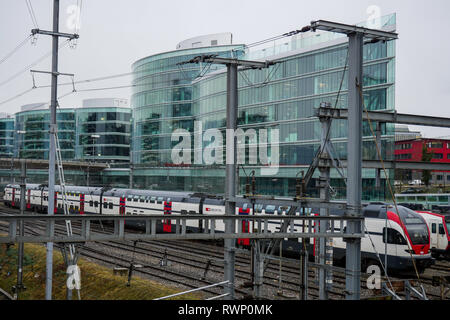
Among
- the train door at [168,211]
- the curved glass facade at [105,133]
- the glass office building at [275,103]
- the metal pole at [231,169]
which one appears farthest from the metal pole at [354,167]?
the curved glass facade at [105,133]

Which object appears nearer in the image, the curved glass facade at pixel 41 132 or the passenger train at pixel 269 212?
the passenger train at pixel 269 212

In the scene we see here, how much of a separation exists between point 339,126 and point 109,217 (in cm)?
3747

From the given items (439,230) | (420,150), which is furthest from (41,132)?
(439,230)

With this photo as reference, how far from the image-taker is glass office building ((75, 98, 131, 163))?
4026 inches

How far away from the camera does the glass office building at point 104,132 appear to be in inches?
4026

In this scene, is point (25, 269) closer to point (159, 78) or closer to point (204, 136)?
point (204, 136)

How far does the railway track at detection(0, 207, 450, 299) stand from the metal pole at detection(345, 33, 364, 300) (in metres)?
3.79

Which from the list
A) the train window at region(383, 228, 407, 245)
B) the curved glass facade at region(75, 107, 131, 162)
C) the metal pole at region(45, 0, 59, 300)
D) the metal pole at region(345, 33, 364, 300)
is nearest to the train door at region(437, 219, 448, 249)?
the train window at region(383, 228, 407, 245)

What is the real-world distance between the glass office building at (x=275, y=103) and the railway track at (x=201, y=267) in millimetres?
5937

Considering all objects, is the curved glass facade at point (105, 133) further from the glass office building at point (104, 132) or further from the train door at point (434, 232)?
the train door at point (434, 232)

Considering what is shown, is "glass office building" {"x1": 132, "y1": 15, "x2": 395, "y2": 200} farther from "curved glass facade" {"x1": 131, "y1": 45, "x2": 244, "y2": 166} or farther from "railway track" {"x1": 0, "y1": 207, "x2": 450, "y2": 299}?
"railway track" {"x1": 0, "y1": 207, "x2": 450, "y2": 299}

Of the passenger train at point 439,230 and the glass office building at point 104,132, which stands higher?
the glass office building at point 104,132

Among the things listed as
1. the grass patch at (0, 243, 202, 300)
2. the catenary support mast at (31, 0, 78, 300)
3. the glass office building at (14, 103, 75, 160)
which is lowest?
the grass patch at (0, 243, 202, 300)
